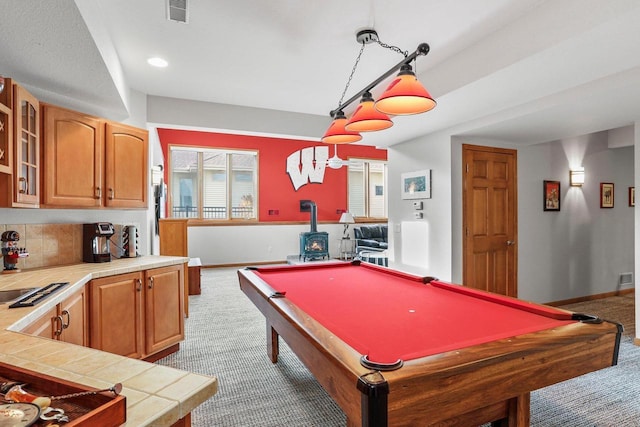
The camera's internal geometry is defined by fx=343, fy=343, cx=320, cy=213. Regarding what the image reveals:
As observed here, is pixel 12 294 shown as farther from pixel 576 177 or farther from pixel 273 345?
pixel 576 177

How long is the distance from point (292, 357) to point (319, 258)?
16.4 ft

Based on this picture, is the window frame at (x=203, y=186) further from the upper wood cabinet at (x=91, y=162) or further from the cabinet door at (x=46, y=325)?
the cabinet door at (x=46, y=325)

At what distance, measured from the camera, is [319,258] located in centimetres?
804

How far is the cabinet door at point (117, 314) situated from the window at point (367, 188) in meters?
7.10

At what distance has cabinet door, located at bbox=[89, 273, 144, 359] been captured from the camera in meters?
2.36

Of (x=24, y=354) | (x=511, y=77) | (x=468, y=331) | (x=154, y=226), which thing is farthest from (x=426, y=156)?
A: (x=24, y=354)

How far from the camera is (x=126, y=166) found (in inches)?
120

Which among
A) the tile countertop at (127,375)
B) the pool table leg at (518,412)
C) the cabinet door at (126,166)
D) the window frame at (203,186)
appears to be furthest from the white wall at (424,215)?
the window frame at (203,186)

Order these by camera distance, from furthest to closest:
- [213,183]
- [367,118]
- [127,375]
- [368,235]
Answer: [368,235]
[213,183]
[367,118]
[127,375]

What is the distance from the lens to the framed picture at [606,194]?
5.16m

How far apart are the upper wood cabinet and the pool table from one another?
1.72 meters

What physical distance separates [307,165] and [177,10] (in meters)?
6.71

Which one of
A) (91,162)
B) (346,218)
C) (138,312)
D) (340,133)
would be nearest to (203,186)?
(346,218)

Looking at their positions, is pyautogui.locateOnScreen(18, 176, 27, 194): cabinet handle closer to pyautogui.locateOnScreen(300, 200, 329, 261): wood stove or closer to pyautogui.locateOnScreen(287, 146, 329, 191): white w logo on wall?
pyautogui.locateOnScreen(300, 200, 329, 261): wood stove
